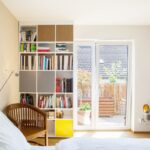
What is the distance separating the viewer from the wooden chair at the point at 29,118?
11.3ft

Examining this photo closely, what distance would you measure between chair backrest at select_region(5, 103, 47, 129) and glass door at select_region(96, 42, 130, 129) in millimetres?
1579

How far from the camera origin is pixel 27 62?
4289 millimetres

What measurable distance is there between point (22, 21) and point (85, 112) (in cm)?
223

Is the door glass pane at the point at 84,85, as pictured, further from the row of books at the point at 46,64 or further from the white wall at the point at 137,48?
the row of books at the point at 46,64

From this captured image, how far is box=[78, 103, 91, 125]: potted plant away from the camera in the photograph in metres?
4.80

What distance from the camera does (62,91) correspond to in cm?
430

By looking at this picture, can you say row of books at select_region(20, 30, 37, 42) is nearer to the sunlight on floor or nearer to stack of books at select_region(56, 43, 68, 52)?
stack of books at select_region(56, 43, 68, 52)

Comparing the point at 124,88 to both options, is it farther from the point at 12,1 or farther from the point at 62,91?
the point at 12,1

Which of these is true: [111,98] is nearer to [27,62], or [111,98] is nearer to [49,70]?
[49,70]

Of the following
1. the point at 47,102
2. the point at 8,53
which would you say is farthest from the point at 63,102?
the point at 8,53

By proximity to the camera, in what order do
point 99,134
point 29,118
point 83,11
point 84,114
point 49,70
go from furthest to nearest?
point 84,114, point 99,134, point 49,70, point 29,118, point 83,11

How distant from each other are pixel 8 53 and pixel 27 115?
1.07 m

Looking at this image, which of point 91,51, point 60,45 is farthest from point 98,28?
point 60,45

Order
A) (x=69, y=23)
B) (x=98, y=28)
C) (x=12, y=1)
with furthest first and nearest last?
(x=98, y=28), (x=69, y=23), (x=12, y=1)
